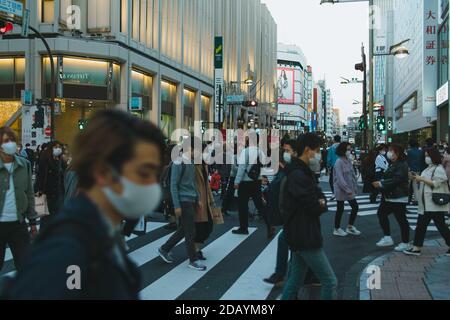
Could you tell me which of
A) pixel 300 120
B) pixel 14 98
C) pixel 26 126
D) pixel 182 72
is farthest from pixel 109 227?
pixel 300 120

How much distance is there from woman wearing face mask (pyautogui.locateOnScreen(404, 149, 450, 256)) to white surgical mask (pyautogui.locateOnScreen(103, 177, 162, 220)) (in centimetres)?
709

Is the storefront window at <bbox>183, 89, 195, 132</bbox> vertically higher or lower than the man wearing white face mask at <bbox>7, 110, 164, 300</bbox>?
higher

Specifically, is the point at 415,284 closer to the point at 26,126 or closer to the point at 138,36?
the point at 26,126

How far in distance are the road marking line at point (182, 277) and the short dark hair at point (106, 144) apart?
440cm

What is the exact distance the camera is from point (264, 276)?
704 cm

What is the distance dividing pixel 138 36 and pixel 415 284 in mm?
28945

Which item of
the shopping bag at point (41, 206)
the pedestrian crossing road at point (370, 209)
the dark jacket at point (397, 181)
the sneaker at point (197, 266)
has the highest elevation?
the dark jacket at point (397, 181)

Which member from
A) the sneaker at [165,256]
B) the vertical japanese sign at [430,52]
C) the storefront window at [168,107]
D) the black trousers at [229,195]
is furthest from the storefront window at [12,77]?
the vertical japanese sign at [430,52]

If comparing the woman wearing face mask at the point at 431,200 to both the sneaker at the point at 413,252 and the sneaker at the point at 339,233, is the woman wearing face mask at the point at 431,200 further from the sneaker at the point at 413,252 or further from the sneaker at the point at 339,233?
the sneaker at the point at 339,233

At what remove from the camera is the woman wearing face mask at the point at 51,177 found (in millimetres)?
9094

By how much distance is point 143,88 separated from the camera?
3397 cm

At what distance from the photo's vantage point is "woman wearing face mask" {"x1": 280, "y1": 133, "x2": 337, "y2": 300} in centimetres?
453

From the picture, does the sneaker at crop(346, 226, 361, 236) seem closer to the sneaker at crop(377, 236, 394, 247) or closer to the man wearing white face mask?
the sneaker at crop(377, 236, 394, 247)

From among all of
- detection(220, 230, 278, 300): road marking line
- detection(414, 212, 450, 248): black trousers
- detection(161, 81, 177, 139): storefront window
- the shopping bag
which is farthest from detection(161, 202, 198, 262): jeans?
detection(161, 81, 177, 139): storefront window
